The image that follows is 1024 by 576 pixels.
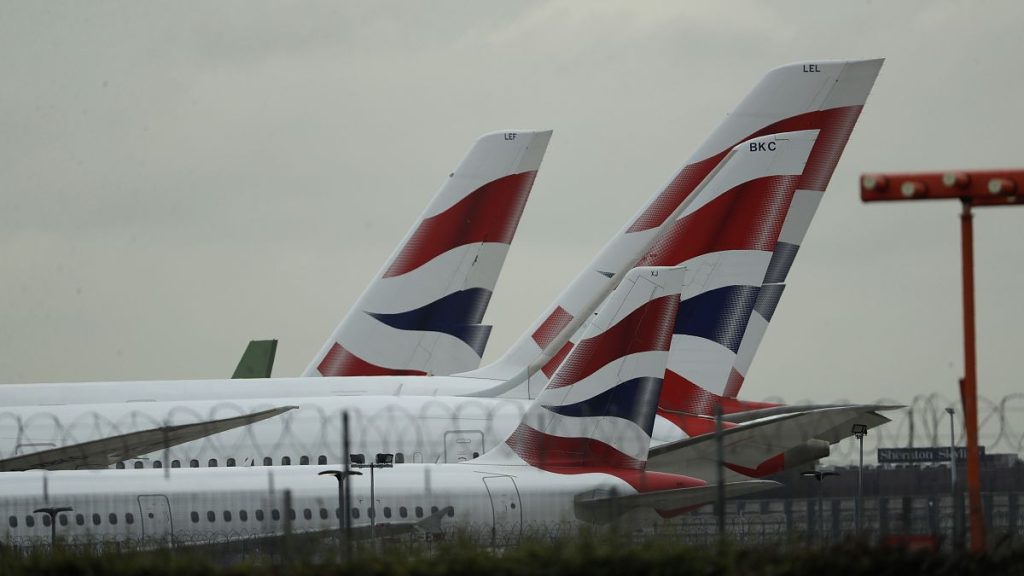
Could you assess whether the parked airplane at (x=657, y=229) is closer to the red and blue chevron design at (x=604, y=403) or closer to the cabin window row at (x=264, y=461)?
the cabin window row at (x=264, y=461)

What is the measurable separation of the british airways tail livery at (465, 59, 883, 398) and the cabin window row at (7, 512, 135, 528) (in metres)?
10.7

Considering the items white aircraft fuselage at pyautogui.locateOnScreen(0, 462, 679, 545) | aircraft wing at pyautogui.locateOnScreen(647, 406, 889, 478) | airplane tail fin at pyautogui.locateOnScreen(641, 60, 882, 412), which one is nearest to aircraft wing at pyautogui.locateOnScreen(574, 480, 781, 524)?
white aircraft fuselage at pyautogui.locateOnScreen(0, 462, 679, 545)

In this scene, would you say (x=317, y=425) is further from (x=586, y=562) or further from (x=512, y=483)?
(x=586, y=562)

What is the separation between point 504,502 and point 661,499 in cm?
229

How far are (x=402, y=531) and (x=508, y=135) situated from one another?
64.1 feet

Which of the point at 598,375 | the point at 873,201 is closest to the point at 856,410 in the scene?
the point at 598,375

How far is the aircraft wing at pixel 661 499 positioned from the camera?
76.4 feet

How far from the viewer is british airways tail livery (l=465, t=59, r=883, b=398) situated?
34.1 meters

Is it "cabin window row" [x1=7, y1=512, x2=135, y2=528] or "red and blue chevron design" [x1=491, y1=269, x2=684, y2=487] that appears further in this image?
"red and blue chevron design" [x1=491, y1=269, x2=684, y2=487]

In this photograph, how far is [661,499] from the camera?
23.4 meters

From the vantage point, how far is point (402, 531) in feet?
77.4

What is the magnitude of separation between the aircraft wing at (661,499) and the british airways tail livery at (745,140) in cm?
912

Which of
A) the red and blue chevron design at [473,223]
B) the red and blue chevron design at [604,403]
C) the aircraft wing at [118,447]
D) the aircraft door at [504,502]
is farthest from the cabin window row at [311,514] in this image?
the red and blue chevron design at [473,223]

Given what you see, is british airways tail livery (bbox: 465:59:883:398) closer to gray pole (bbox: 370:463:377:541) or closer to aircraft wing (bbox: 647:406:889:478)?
aircraft wing (bbox: 647:406:889:478)
